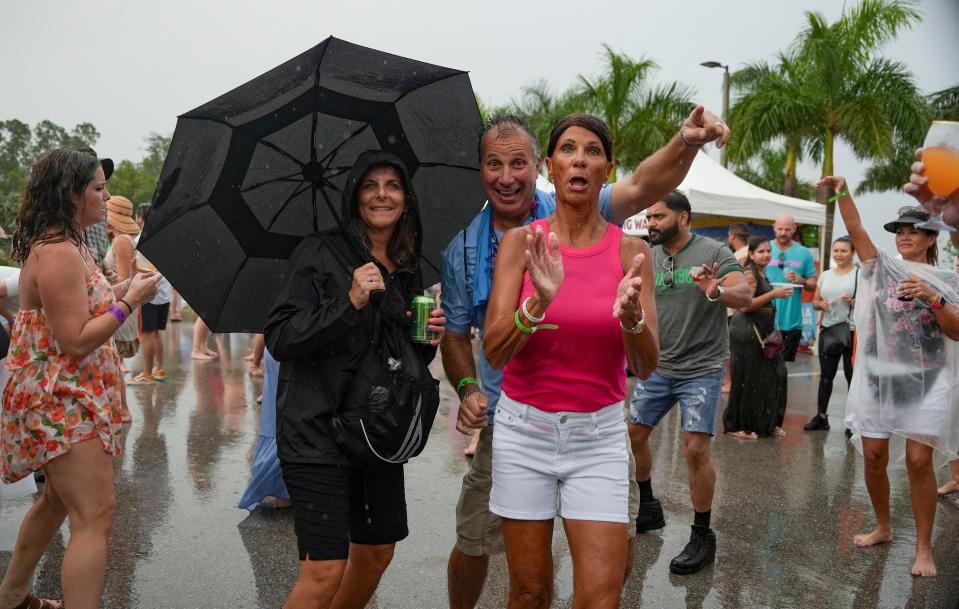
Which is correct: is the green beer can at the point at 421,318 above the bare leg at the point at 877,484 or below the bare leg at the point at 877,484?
above

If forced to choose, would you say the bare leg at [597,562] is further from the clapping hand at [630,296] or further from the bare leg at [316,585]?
the bare leg at [316,585]

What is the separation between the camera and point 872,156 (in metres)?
22.9

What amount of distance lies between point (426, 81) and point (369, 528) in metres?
1.84

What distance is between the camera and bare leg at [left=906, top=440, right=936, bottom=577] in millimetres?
4535

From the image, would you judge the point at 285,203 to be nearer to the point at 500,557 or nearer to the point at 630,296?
the point at 630,296

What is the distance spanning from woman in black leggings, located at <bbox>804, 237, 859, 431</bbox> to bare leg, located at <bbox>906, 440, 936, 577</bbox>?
3.86 meters

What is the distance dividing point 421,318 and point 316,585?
97cm

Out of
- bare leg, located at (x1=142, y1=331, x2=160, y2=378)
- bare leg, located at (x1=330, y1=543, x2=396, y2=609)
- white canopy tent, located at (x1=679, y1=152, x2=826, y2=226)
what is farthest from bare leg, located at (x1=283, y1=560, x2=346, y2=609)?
white canopy tent, located at (x1=679, y1=152, x2=826, y2=226)

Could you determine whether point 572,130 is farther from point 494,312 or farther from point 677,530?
point 677,530

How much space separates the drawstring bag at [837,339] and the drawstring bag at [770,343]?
24.8 inches

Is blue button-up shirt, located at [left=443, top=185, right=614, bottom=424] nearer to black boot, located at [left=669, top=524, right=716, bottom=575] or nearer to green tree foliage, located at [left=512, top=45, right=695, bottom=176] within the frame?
black boot, located at [left=669, top=524, right=716, bottom=575]

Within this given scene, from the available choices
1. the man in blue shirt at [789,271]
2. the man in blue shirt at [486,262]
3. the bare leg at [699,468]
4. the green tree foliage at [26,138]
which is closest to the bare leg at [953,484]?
the bare leg at [699,468]

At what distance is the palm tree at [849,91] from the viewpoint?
2180 cm

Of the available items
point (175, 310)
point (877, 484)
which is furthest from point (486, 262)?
point (175, 310)
